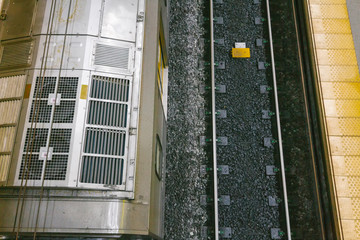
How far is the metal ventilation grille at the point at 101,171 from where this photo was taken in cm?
353

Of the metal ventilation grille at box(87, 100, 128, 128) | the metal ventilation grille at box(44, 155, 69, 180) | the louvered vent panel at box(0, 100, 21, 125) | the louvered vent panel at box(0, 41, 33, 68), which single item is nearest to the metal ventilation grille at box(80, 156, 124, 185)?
the metal ventilation grille at box(44, 155, 69, 180)

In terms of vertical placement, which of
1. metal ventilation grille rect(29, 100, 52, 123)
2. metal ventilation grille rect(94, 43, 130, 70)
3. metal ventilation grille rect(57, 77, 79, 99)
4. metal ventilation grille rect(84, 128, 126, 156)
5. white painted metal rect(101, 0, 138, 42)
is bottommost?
metal ventilation grille rect(84, 128, 126, 156)

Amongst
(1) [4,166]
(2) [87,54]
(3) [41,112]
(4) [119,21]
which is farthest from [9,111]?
(4) [119,21]

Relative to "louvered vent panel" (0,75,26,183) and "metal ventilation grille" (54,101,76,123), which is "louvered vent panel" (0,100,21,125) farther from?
"metal ventilation grille" (54,101,76,123)

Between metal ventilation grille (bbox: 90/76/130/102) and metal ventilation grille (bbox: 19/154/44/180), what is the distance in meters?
1.03

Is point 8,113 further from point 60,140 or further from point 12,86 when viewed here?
point 60,140

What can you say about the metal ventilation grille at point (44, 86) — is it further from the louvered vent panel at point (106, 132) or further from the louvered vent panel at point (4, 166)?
the louvered vent panel at point (4, 166)

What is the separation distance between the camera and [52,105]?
375 cm

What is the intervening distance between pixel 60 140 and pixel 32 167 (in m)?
0.45

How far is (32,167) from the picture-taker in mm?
3539

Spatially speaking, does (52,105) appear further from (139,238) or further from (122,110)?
(139,238)

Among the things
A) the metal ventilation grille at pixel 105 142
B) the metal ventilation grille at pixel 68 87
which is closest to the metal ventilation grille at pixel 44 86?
the metal ventilation grille at pixel 68 87

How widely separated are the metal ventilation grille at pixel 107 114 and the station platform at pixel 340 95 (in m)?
3.32

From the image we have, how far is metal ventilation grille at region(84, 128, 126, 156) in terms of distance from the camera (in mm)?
3629
